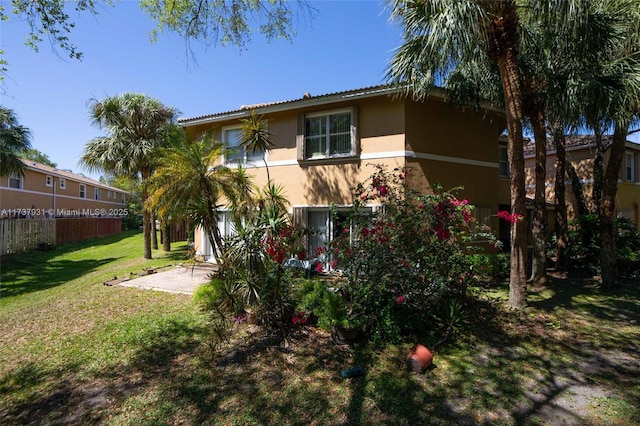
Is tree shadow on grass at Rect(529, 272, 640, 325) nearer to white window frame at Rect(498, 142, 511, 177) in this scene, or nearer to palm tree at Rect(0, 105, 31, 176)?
white window frame at Rect(498, 142, 511, 177)

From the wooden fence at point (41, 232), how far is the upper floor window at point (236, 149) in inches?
573

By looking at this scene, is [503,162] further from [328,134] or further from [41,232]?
[41,232]

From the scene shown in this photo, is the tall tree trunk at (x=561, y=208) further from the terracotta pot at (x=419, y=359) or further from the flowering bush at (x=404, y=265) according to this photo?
the terracotta pot at (x=419, y=359)

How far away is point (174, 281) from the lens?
10.8 metres

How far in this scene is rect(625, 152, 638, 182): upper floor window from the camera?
64.3 ft

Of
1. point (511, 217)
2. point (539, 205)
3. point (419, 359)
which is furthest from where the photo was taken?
point (539, 205)

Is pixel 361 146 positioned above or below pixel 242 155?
below

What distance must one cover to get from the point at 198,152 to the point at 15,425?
20.4 feet

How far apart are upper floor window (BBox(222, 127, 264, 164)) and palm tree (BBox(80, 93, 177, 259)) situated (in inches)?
122

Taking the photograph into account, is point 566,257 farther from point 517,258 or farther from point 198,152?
point 198,152

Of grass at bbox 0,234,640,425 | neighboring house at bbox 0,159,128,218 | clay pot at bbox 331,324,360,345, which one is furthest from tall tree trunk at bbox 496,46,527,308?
neighboring house at bbox 0,159,128,218

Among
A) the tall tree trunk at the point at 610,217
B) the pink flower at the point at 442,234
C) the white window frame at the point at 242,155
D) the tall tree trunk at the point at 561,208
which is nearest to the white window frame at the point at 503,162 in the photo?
the tall tree trunk at the point at 561,208

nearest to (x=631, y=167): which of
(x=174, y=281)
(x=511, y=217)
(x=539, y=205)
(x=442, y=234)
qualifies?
(x=539, y=205)

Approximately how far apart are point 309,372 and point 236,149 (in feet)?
32.7
